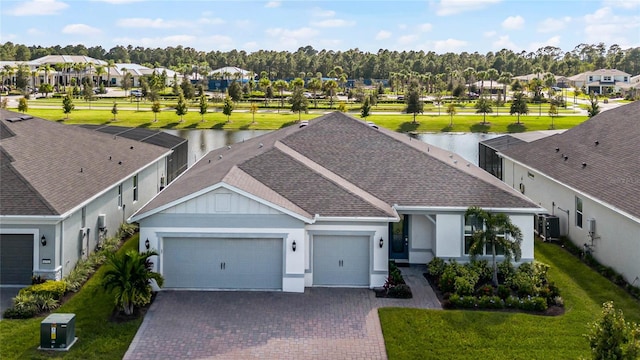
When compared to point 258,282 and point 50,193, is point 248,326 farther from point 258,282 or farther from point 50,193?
point 50,193

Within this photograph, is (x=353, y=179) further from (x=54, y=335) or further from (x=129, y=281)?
(x=54, y=335)

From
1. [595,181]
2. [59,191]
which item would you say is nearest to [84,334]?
[59,191]

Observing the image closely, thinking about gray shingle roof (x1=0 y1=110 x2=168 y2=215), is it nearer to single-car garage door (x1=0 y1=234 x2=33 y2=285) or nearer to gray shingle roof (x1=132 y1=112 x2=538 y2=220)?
single-car garage door (x1=0 y1=234 x2=33 y2=285)

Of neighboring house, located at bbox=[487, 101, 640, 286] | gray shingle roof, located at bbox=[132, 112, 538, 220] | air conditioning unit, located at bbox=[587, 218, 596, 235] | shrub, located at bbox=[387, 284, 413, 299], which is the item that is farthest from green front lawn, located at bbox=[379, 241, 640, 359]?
gray shingle roof, located at bbox=[132, 112, 538, 220]

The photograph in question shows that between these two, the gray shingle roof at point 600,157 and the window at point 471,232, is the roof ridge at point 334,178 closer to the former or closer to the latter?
the window at point 471,232

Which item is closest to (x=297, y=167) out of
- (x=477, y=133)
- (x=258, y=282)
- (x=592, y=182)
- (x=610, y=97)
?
(x=258, y=282)

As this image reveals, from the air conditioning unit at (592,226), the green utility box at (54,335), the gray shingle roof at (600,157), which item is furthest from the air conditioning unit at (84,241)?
the air conditioning unit at (592,226)
